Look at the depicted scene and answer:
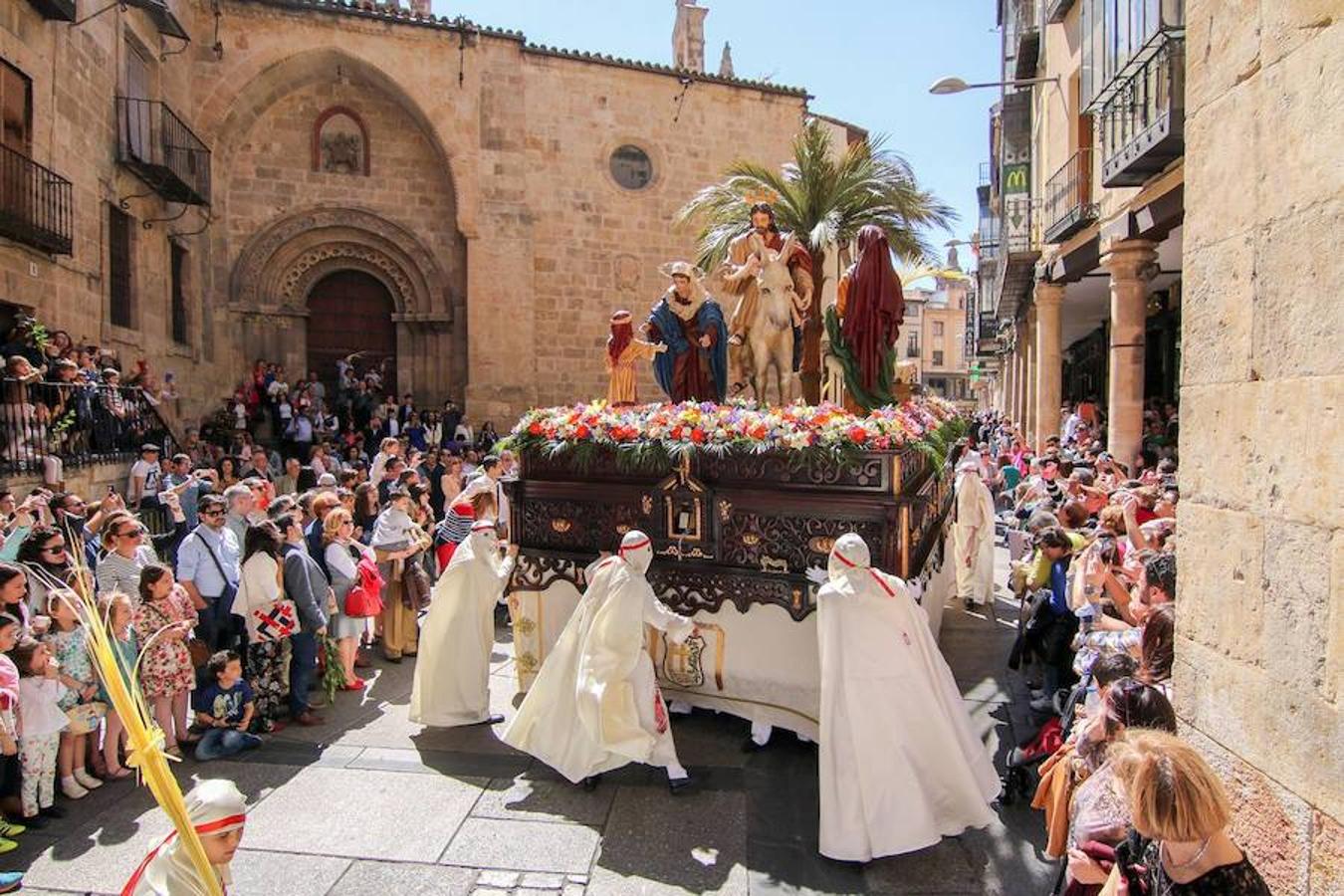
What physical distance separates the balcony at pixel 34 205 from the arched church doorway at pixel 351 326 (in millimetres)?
7362

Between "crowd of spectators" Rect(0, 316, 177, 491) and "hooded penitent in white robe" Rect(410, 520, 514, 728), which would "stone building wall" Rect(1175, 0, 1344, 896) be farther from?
"crowd of spectators" Rect(0, 316, 177, 491)

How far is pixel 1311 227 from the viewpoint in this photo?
2811 millimetres

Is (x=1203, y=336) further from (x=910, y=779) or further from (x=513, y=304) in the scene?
(x=513, y=304)

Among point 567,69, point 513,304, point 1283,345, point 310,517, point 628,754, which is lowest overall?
point 628,754

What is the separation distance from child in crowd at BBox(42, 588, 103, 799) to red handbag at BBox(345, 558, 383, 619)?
6.75ft

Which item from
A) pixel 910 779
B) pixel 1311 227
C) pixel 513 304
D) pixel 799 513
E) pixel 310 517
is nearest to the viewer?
pixel 1311 227

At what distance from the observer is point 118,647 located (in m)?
5.09

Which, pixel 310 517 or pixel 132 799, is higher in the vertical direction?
pixel 310 517

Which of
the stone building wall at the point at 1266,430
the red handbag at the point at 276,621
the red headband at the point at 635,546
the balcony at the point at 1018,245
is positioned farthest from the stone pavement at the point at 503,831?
the balcony at the point at 1018,245

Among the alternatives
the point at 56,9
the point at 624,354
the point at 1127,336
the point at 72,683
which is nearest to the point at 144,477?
the point at 56,9

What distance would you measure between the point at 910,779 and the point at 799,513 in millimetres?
1995

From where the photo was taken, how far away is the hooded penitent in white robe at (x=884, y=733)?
14.5ft

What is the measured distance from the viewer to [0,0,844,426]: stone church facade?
58.0 feet

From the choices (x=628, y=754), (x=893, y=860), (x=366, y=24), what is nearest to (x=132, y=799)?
(x=628, y=754)
